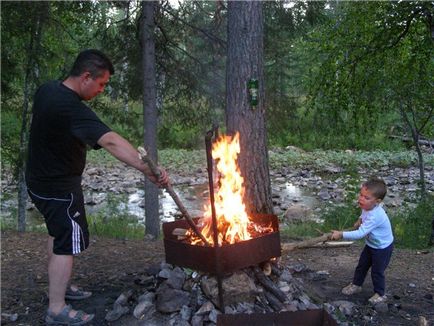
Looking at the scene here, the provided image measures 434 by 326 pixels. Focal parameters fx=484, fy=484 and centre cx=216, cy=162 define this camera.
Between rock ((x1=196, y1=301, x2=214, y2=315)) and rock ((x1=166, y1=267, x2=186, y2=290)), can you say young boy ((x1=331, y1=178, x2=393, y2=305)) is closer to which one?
rock ((x1=196, y1=301, x2=214, y2=315))

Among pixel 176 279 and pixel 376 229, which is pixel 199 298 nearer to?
pixel 176 279

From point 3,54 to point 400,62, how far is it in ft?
23.0

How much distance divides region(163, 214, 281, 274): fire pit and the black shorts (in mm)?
761

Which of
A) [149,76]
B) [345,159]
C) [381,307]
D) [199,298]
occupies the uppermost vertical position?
[149,76]

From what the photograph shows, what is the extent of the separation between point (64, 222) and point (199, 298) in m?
1.31

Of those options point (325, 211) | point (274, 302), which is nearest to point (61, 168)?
point (274, 302)

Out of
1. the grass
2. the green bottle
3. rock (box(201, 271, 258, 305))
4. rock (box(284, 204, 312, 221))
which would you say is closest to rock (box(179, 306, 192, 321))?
rock (box(201, 271, 258, 305))

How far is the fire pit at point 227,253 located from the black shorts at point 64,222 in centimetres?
76

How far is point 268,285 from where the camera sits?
4.32m

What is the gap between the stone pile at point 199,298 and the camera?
4047 mm

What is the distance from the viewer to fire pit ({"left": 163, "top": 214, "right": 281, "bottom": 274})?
12.8 ft

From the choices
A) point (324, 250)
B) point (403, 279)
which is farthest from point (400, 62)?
point (403, 279)

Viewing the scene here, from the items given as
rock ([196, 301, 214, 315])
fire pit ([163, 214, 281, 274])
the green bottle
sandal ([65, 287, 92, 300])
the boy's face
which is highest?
the green bottle

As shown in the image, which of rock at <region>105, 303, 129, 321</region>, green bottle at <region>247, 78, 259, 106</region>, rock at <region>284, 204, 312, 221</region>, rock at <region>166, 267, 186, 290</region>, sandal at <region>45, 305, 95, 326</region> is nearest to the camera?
sandal at <region>45, 305, 95, 326</region>
